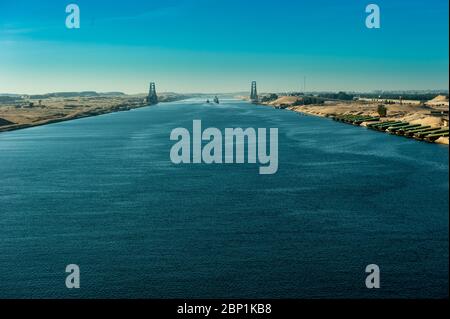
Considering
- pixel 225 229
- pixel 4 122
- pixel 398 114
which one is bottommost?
pixel 225 229

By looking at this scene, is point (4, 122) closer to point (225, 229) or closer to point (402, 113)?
point (402, 113)

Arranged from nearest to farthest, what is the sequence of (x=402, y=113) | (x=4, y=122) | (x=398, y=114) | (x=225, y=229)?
(x=225, y=229)
(x=4, y=122)
(x=398, y=114)
(x=402, y=113)

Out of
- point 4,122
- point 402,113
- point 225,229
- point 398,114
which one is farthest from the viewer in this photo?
point 402,113

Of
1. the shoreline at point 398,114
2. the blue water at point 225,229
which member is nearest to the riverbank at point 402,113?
the shoreline at point 398,114

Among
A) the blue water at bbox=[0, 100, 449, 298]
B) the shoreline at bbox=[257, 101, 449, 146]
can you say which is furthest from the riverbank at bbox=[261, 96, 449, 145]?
the blue water at bbox=[0, 100, 449, 298]

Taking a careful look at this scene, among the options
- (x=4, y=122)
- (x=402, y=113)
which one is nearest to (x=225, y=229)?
(x=402, y=113)

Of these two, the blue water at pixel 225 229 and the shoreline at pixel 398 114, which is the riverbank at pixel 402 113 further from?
the blue water at pixel 225 229

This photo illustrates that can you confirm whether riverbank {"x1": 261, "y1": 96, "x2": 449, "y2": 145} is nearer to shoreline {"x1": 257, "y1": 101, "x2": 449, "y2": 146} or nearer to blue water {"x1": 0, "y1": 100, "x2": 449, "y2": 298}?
shoreline {"x1": 257, "y1": 101, "x2": 449, "y2": 146}
